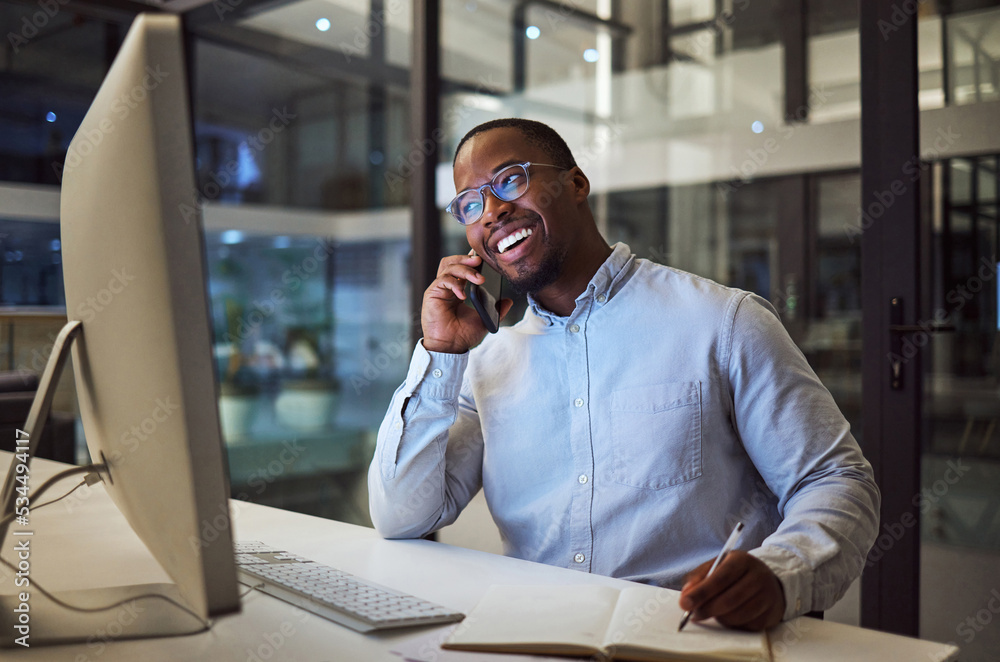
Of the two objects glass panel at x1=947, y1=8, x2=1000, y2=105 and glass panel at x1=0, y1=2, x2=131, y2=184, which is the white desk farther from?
glass panel at x1=0, y1=2, x2=131, y2=184

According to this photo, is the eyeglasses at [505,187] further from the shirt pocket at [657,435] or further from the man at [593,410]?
the shirt pocket at [657,435]

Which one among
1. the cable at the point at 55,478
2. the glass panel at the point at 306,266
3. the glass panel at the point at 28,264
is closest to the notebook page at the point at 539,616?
the cable at the point at 55,478

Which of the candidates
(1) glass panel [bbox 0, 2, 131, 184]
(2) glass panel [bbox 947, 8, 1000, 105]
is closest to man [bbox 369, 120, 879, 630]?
(2) glass panel [bbox 947, 8, 1000, 105]

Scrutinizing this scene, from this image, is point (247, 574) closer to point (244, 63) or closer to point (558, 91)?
point (558, 91)

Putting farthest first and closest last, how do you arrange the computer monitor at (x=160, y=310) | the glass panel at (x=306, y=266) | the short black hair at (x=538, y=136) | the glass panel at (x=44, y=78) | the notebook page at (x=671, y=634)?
the glass panel at (x=306, y=266) → the glass panel at (x=44, y=78) → the short black hair at (x=538, y=136) → the notebook page at (x=671, y=634) → the computer monitor at (x=160, y=310)

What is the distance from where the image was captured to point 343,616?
3.10 feet

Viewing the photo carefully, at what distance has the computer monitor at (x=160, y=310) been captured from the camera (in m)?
0.58

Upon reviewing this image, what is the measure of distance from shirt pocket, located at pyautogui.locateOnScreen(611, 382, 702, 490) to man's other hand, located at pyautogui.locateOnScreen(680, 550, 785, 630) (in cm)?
44

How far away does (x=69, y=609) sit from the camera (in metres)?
0.96

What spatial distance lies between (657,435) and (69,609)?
0.92m

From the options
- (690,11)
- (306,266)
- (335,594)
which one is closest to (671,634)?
(335,594)

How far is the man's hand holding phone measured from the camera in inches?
60.2

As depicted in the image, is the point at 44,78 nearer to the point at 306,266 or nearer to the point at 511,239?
the point at 306,266

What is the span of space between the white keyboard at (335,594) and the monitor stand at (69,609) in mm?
106
